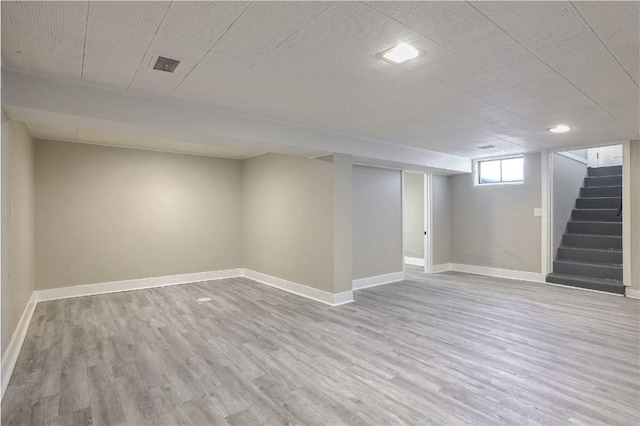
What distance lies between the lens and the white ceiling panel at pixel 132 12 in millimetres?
1873

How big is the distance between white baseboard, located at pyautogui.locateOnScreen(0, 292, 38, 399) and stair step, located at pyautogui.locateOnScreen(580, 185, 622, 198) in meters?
10.2

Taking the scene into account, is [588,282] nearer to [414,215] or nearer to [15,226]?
[414,215]

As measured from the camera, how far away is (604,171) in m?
8.18

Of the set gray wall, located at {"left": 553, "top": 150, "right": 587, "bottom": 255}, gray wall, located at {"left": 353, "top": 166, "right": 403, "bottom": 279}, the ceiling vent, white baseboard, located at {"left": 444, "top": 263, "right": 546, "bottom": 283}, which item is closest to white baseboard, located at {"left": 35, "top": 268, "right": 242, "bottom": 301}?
gray wall, located at {"left": 353, "top": 166, "right": 403, "bottom": 279}

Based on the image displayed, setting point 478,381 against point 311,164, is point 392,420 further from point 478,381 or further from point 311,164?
point 311,164

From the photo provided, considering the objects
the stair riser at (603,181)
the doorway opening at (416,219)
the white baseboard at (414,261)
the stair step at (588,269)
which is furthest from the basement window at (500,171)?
the stair riser at (603,181)

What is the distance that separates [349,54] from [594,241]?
6.84 meters

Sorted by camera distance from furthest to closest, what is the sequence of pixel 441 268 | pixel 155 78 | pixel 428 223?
pixel 441 268
pixel 428 223
pixel 155 78

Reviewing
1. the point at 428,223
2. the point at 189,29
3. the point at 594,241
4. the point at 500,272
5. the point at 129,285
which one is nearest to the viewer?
the point at 189,29

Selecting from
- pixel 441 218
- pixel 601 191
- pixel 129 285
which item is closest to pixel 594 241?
pixel 601 191

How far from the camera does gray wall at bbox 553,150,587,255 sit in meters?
6.75

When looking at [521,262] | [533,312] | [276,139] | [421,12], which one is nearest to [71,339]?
[276,139]

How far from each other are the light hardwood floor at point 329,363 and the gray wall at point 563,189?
204cm

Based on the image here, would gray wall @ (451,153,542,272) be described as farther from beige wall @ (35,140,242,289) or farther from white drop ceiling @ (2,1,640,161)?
beige wall @ (35,140,242,289)
